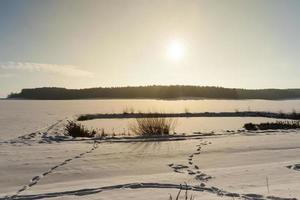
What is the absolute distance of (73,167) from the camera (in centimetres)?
827

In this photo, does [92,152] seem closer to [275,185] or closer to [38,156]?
[38,156]

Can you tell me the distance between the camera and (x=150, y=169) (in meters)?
8.16

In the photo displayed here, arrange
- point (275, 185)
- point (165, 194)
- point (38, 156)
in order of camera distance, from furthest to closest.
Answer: point (38, 156) → point (275, 185) → point (165, 194)

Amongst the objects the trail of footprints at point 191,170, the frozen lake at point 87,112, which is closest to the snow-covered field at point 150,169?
the trail of footprints at point 191,170

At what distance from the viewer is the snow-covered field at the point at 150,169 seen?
5973 millimetres

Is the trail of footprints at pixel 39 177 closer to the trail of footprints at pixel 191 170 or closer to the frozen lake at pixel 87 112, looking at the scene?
the trail of footprints at pixel 191 170

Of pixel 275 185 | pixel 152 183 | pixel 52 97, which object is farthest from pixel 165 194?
pixel 52 97

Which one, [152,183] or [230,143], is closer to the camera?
[152,183]

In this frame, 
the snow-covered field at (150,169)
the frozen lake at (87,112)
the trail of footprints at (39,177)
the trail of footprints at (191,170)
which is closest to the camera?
the snow-covered field at (150,169)

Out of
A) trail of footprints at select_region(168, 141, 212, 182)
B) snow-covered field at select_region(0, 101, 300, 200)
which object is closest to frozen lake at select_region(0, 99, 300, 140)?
snow-covered field at select_region(0, 101, 300, 200)

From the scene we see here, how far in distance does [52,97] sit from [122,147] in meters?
91.1

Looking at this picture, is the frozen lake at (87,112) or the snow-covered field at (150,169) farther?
the frozen lake at (87,112)

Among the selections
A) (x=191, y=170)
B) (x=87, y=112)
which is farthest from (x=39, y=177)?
(x=87, y=112)

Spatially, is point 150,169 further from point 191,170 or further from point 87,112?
point 87,112
